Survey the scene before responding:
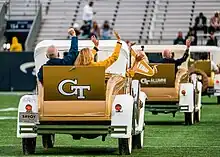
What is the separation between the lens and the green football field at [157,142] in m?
15.2

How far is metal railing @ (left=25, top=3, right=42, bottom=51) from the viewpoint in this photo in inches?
1754

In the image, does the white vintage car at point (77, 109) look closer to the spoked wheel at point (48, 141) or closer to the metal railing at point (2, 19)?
the spoked wheel at point (48, 141)

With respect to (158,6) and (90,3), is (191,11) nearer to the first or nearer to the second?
(158,6)

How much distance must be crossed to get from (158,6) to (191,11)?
5.11ft

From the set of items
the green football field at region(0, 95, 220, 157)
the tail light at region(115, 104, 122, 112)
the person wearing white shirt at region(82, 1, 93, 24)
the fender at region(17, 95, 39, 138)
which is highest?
the person wearing white shirt at region(82, 1, 93, 24)

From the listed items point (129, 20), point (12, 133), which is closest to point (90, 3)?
point (129, 20)

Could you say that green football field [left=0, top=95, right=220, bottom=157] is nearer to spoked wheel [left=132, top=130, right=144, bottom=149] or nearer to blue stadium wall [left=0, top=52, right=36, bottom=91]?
spoked wheel [left=132, top=130, right=144, bottom=149]

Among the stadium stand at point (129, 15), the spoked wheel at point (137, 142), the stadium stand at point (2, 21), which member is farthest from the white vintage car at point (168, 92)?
the stadium stand at point (2, 21)

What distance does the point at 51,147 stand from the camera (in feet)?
53.4

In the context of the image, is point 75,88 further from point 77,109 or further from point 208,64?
point 208,64

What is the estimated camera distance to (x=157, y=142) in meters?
17.4

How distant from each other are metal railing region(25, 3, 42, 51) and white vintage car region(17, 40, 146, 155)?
29.4 m

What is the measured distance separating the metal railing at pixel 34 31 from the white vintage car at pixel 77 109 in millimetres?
29412

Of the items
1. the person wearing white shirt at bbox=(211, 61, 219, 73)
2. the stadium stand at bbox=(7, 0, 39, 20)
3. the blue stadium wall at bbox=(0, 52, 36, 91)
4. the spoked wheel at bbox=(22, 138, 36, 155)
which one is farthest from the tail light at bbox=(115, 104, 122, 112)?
the stadium stand at bbox=(7, 0, 39, 20)
